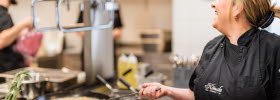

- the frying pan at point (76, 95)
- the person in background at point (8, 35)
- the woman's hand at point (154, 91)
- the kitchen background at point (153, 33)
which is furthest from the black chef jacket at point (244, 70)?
the person in background at point (8, 35)

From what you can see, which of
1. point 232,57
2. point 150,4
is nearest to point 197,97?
point 232,57

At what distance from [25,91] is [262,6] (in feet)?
4.68

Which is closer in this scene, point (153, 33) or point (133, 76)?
point (133, 76)

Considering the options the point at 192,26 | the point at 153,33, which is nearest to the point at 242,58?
the point at 192,26

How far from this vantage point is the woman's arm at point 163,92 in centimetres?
164

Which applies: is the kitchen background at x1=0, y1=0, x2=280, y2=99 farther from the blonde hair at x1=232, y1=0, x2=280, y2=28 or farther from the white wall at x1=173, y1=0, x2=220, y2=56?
the blonde hair at x1=232, y1=0, x2=280, y2=28

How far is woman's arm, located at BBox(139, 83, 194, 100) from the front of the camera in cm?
164

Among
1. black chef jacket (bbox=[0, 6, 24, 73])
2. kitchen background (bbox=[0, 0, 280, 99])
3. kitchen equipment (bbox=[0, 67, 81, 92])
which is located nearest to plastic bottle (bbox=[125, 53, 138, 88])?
kitchen background (bbox=[0, 0, 280, 99])

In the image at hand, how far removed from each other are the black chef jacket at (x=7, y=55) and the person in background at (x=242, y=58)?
4.17 feet

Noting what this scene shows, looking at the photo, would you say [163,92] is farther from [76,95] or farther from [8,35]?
[8,35]

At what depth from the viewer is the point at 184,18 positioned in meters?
3.11

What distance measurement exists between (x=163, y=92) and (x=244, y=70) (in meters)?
0.41

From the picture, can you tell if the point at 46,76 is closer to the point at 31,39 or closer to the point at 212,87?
the point at 31,39

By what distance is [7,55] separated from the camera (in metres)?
2.26
